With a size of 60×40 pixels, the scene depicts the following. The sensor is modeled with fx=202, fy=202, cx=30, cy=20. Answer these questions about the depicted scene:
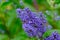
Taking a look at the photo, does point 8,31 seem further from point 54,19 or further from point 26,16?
point 26,16

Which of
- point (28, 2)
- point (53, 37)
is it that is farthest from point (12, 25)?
point (53, 37)

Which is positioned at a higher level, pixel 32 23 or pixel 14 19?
pixel 32 23

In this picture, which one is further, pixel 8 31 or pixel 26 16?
pixel 8 31

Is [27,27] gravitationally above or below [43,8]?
above

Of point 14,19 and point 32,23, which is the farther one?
point 14,19

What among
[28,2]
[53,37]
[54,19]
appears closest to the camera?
[53,37]

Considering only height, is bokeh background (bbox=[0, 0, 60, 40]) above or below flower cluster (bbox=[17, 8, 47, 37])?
below

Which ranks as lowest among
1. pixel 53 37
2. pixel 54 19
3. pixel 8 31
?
pixel 8 31

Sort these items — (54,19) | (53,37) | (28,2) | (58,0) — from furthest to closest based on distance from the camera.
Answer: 1. (28,2)
2. (54,19)
3. (58,0)
4. (53,37)

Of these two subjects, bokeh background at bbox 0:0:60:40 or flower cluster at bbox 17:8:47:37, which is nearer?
flower cluster at bbox 17:8:47:37

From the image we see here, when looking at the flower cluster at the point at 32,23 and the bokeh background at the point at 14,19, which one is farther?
the bokeh background at the point at 14,19

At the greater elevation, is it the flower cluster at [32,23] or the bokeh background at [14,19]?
the flower cluster at [32,23]
